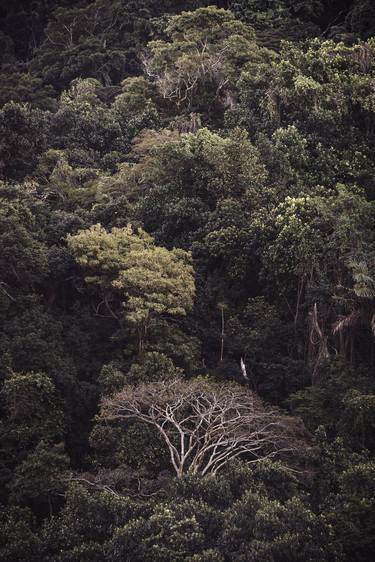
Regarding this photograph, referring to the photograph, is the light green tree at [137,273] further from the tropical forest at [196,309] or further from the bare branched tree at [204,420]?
the bare branched tree at [204,420]

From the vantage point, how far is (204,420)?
1642 cm

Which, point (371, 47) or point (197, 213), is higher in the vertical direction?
point (371, 47)

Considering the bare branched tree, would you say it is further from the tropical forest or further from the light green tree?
the light green tree

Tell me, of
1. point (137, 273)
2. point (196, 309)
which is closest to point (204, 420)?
point (137, 273)

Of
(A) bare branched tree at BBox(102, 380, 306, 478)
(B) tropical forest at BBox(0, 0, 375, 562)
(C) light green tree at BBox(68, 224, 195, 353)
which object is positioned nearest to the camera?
(B) tropical forest at BBox(0, 0, 375, 562)

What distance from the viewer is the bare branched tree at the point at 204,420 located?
15.9m

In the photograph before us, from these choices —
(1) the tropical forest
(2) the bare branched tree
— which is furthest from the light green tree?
(2) the bare branched tree

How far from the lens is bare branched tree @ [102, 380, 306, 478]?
1591cm

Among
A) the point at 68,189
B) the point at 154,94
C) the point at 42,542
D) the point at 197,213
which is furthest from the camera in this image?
the point at 154,94

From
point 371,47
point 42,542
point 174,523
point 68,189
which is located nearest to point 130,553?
point 174,523

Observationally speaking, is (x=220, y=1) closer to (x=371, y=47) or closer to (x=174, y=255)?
(x=371, y=47)

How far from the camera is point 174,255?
832 inches

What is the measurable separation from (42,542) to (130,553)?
6.58ft

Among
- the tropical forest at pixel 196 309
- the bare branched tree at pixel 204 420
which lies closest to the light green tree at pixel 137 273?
the tropical forest at pixel 196 309
